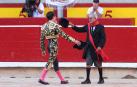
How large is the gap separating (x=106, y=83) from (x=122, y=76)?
7.93 ft

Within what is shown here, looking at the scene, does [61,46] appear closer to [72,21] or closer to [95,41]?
[72,21]

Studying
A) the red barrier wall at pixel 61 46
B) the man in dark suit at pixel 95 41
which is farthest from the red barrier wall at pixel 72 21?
the man in dark suit at pixel 95 41

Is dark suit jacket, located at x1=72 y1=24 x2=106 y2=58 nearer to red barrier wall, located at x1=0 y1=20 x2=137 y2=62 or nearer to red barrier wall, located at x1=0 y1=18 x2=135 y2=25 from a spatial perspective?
red barrier wall, located at x1=0 y1=20 x2=137 y2=62

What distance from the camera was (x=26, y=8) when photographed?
1784cm

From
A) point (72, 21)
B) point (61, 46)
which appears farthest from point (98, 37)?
point (72, 21)

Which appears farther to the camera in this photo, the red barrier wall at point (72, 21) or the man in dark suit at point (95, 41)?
the red barrier wall at point (72, 21)

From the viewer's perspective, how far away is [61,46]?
16875mm

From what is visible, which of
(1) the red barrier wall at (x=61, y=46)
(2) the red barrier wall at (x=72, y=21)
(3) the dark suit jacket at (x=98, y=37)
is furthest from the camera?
(2) the red barrier wall at (x=72, y=21)

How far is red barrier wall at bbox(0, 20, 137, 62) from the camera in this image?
16.8 m

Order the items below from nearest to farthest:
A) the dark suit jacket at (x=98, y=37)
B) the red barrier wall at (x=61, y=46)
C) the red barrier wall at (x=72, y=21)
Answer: the dark suit jacket at (x=98, y=37), the red barrier wall at (x=61, y=46), the red barrier wall at (x=72, y=21)

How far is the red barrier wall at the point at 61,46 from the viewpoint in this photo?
16.8 metres

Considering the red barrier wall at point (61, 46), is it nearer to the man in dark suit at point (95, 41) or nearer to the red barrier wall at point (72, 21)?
the red barrier wall at point (72, 21)

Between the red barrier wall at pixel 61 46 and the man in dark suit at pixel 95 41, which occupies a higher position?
the man in dark suit at pixel 95 41

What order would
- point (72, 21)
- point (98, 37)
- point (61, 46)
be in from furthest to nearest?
point (72, 21), point (61, 46), point (98, 37)
